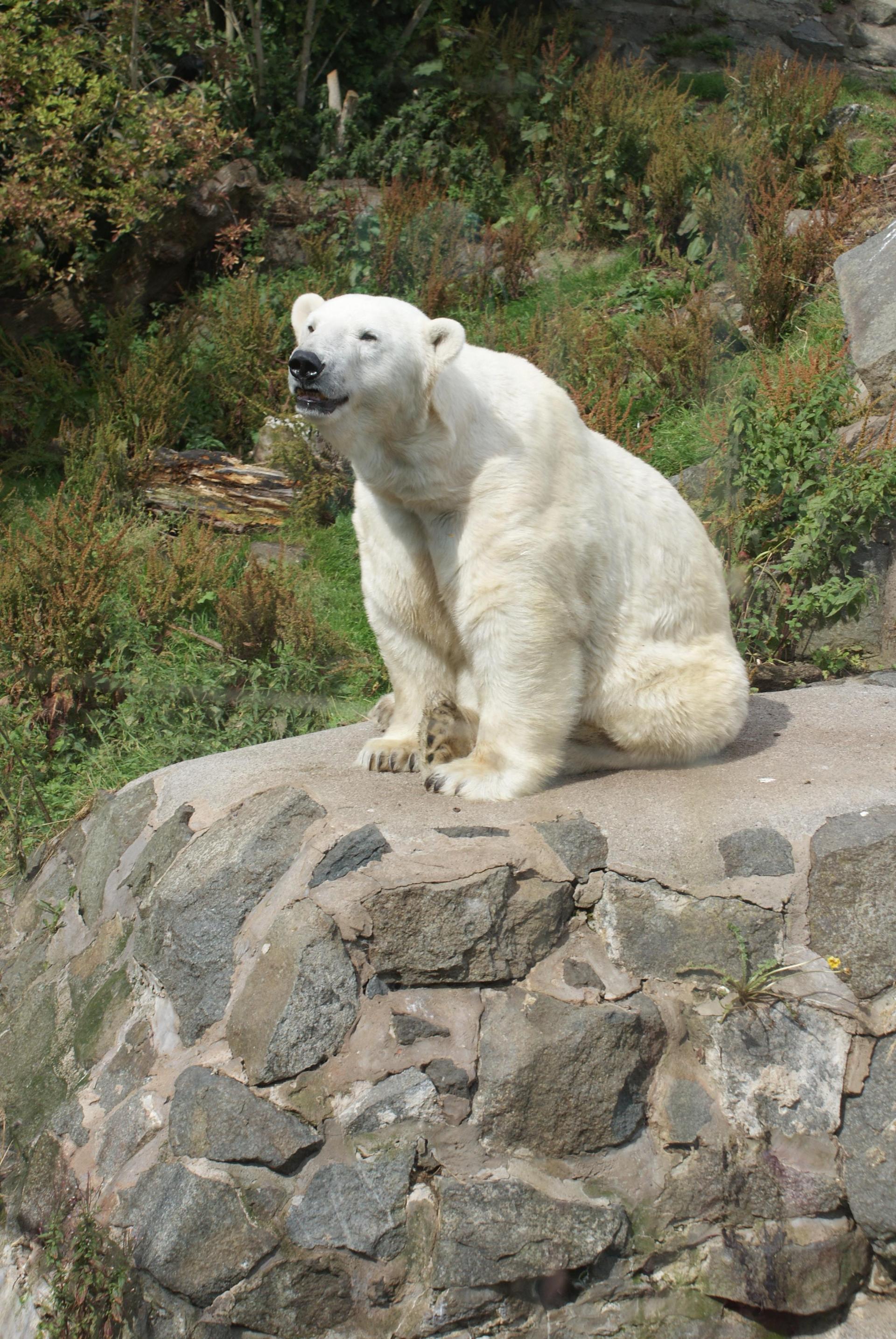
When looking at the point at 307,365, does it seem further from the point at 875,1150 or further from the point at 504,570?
the point at 875,1150

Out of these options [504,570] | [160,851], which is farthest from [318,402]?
[160,851]

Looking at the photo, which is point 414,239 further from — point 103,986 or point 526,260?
point 103,986

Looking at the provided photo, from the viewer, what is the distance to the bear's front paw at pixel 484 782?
3.58 metres

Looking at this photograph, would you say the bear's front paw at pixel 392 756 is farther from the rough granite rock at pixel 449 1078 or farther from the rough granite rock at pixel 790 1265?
the rough granite rock at pixel 790 1265

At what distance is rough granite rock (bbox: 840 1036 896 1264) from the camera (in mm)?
2871

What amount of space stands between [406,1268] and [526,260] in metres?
8.09

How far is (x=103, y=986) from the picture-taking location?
3.76m

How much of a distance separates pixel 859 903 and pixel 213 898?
1.92 meters

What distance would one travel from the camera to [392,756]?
392 cm

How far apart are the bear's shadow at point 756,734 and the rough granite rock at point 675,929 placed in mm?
573

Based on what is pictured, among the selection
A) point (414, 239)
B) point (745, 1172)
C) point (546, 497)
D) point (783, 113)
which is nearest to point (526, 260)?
point (414, 239)

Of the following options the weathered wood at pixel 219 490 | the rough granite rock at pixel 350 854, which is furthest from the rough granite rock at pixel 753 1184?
the weathered wood at pixel 219 490

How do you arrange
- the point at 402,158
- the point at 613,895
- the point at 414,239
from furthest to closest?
the point at 402,158 < the point at 414,239 < the point at 613,895

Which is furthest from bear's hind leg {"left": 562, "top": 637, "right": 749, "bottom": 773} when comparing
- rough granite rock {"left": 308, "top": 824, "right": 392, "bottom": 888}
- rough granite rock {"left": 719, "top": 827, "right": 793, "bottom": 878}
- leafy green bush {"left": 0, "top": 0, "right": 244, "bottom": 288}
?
leafy green bush {"left": 0, "top": 0, "right": 244, "bottom": 288}
